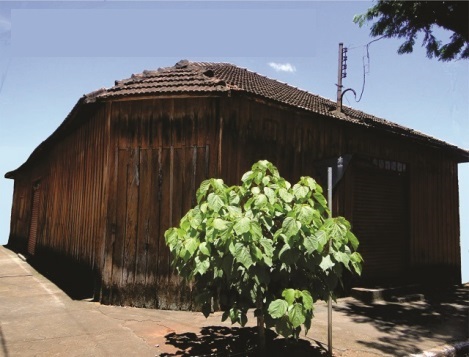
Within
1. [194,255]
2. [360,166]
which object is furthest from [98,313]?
[360,166]

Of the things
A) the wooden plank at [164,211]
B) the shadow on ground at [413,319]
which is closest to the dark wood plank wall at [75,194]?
the wooden plank at [164,211]

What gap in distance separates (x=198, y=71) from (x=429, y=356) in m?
6.71

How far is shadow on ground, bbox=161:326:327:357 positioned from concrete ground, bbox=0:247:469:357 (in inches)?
0.5

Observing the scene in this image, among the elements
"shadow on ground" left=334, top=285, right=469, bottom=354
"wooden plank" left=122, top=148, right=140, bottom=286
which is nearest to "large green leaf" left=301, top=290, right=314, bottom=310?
"shadow on ground" left=334, top=285, right=469, bottom=354

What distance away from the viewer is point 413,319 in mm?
6793

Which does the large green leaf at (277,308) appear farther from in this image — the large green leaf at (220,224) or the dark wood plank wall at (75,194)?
the dark wood plank wall at (75,194)

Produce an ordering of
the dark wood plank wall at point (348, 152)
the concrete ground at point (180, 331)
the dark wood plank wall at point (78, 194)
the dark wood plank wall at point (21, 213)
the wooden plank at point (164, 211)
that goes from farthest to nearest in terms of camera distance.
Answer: the dark wood plank wall at point (21, 213)
the dark wood plank wall at point (78, 194)
the dark wood plank wall at point (348, 152)
the wooden plank at point (164, 211)
the concrete ground at point (180, 331)

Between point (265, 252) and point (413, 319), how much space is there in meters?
4.79

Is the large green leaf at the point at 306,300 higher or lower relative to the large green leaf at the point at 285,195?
lower

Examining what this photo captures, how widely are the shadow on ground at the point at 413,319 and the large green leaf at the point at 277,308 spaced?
224cm

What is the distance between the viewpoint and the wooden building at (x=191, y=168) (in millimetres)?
6914

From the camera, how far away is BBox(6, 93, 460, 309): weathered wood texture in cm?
691

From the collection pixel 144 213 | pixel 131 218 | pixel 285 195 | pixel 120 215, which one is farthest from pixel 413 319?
pixel 120 215

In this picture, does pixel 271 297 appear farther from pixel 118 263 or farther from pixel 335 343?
pixel 118 263
